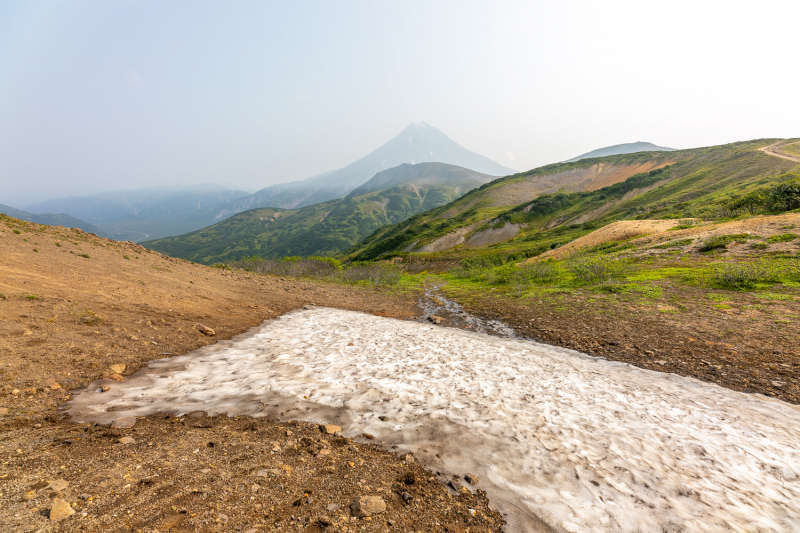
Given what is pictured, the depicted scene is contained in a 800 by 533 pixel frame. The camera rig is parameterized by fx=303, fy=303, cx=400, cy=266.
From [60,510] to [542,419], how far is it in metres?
7.20

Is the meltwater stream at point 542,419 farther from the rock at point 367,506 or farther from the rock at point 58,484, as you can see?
the rock at point 58,484

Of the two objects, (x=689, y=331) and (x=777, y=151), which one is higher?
(x=777, y=151)

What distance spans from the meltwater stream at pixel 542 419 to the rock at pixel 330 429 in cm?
26

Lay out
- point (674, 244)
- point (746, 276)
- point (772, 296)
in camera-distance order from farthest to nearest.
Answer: point (674, 244), point (746, 276), point (772, 296)

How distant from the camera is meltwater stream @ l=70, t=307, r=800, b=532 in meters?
4.23

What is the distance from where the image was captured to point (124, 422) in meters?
5.33

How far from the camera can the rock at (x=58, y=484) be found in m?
3.44

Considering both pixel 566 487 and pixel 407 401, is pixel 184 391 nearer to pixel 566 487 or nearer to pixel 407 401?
pixel 407 401

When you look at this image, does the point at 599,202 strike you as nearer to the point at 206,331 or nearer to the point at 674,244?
the point at 674,244

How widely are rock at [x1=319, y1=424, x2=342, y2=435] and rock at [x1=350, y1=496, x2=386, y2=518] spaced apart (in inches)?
70.7

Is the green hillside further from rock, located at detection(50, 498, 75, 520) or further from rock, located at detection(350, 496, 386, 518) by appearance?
rock, located at detection(50, 498, 75, 520)

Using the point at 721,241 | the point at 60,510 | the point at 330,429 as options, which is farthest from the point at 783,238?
the point at 60,510

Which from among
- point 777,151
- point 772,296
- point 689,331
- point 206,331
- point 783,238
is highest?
point 777,151

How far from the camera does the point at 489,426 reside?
5.95 m
